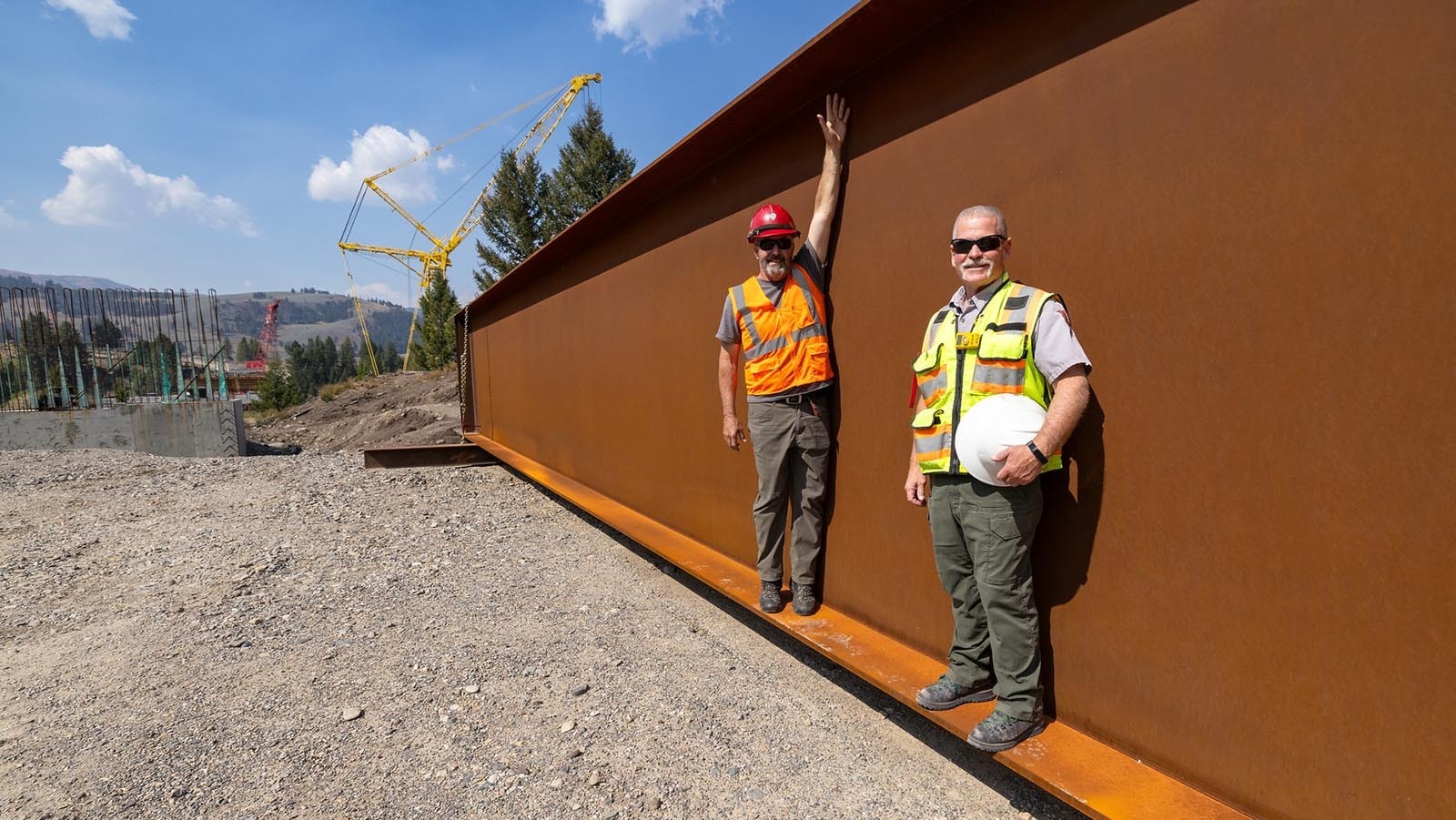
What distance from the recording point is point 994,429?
1.91m

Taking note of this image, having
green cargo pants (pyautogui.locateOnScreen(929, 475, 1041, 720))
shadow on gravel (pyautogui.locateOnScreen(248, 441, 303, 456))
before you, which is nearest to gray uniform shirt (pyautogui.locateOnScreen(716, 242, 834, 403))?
green cargo pants (pyautogui.locateOnScreen(929, 475, 1041, 720))

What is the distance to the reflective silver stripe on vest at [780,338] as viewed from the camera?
2.97m

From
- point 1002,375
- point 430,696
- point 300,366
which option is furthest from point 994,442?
point 300,366

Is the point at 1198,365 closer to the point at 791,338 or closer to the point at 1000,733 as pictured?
the point at 1000,733

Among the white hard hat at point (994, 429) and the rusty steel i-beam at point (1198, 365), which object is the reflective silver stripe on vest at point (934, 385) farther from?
the rusty steel i-beam at point (1198, 365)

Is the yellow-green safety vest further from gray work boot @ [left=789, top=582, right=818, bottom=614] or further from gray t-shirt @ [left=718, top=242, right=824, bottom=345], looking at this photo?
gray work boot @ [left=789, top=582, right=818, bottom=614]

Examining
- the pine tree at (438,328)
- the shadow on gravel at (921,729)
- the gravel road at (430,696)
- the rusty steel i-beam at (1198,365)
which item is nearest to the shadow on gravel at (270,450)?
the gravel road at (430,696)

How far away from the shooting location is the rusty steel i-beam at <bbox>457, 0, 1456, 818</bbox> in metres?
1.41

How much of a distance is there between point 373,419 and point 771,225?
17.4 meters

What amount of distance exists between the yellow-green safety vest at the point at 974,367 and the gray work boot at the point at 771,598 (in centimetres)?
125

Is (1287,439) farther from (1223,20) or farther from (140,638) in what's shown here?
(140,638)

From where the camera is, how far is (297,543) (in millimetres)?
5742

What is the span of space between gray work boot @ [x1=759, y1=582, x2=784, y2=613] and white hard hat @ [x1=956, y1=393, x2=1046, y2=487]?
1.46 m

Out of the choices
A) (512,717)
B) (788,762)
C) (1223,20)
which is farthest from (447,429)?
(1223,20)
